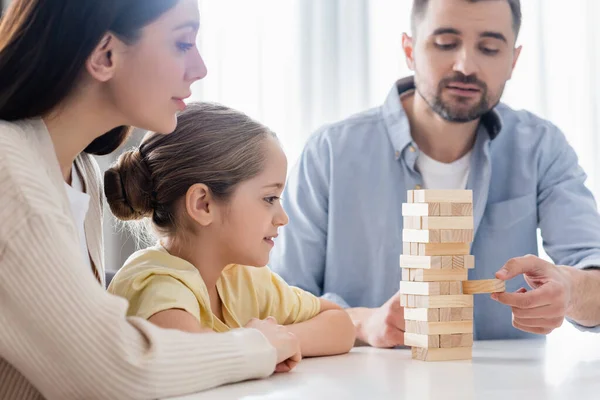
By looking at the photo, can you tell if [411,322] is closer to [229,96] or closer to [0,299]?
[0,299]

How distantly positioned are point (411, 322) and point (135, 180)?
0.56m

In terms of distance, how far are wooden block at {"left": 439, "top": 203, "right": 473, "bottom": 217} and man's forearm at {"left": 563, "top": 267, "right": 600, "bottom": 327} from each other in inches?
14.7

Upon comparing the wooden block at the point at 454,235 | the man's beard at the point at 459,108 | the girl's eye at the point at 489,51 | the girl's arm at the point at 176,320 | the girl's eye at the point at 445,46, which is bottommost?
the girl's arm at the point at 176,320

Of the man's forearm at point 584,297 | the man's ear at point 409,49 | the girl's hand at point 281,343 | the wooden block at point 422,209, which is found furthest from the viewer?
the man's ear at point 409,49

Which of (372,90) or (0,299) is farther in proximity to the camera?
(372,90)

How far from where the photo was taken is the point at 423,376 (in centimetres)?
124

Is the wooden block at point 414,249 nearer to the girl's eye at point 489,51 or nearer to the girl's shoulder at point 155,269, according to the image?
the girl's shoulder at point 155,269

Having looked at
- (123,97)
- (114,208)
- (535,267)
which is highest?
(123,97)

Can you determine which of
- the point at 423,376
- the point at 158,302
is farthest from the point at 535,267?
the point at 158,302

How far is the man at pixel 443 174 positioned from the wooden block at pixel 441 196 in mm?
719

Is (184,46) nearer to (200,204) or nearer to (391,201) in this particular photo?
(200,204)

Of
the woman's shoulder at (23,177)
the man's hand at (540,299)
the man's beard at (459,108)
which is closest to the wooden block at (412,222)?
the man's hand at (540,299)

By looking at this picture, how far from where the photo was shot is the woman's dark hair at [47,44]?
114 cm

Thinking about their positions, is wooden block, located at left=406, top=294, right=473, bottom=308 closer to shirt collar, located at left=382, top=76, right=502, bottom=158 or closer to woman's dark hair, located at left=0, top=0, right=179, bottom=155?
woman's dark hair, located at left=0, top=0, right=179, bottom=155
